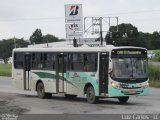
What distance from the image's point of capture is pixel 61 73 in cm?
2459

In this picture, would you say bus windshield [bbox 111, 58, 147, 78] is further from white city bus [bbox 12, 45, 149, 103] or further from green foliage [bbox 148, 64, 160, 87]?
green foliage [bbox 148, 64, 160, 87]

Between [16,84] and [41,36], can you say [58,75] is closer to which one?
[16,84]

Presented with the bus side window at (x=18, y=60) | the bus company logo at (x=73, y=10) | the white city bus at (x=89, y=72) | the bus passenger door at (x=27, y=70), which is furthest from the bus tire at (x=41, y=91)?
the bus company logo at (x=73, y=10)

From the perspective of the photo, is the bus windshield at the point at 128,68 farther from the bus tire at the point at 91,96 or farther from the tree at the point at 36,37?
the tree at the point at 36,37

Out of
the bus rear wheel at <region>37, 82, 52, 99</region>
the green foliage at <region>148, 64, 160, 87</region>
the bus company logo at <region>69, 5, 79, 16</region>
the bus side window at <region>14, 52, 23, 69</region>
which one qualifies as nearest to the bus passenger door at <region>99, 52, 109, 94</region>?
the bus rear wheel at <region>37, 82, 52, 99</region>

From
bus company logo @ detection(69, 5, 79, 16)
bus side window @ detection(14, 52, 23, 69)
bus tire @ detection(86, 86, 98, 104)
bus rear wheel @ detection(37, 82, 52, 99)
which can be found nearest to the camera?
bus tire @ detection(86, 86, 98, 104)

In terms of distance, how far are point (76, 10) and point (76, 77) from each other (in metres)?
41.5

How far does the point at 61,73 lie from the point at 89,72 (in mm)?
2336

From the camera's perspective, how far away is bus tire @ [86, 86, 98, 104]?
867 inches

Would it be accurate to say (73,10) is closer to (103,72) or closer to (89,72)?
(89,72)

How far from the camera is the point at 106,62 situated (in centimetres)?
2191

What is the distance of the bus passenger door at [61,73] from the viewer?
A: 24.5m

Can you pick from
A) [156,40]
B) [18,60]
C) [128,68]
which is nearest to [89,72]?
[128,68]

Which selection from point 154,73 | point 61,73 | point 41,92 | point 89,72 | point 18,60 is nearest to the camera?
point 89,72
